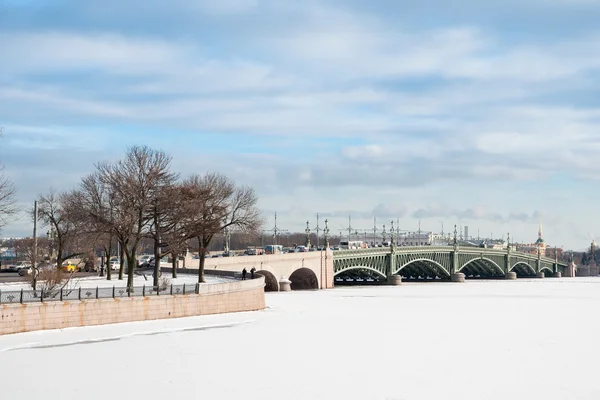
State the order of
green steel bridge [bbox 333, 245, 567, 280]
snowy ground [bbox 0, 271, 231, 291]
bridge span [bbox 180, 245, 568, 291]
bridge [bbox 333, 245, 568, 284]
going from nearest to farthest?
snowy ground [bbox 0, 271, 231, 291] → bridge span [bbox 180, 245, 568, 291] → green steel bridge [bbox 333, 245, 567, 280] → bridge [bbox 333, 245, 568, 284]

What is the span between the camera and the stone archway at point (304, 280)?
96.6 m

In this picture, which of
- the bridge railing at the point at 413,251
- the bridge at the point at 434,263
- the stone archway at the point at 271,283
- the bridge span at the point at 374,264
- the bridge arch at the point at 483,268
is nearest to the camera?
the bridge span at the point at 374,264

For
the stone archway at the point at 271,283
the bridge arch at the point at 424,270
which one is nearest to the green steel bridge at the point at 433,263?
the bridge arch at the point at 424,270

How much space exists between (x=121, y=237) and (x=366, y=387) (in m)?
30.3

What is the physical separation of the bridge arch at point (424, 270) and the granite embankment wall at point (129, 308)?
77.6 metres

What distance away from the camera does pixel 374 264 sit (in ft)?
365

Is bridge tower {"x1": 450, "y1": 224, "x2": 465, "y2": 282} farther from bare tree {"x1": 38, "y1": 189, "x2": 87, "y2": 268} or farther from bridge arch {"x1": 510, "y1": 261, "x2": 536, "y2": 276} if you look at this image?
bare tree {"x1": 38, "y1": 189, "x2": 87, "y2": 268}

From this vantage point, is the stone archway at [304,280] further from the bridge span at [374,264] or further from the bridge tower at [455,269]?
the bridge tower at [455,269]

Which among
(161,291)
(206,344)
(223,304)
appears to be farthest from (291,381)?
(223,304)

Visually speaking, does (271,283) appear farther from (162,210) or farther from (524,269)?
(524,269)

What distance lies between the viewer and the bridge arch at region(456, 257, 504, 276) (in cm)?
15214

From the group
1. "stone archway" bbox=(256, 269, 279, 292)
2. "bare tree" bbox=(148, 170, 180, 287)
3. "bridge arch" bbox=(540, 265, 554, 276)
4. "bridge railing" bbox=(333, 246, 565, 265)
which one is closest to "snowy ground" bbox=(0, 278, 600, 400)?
"bare tree" bbox=(148, 170, 180, 287)

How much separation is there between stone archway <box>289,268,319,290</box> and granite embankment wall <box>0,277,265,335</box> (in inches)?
1601

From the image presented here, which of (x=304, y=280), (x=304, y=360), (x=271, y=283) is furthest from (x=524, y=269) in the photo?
(x=304, y=360)
